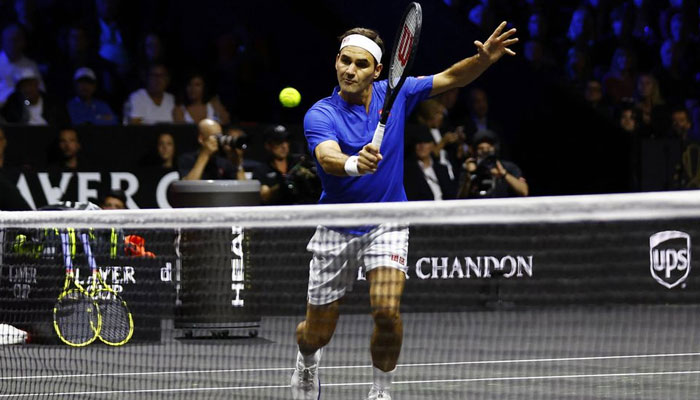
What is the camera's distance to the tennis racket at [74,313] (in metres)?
8.72

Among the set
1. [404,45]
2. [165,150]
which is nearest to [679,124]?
[165,150]

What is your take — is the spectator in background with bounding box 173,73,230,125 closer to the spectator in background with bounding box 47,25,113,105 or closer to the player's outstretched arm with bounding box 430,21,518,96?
the spectator in background with bounding box 47,25,113,105

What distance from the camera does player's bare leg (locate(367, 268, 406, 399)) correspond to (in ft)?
19.6

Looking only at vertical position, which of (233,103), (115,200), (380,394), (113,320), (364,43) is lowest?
(380,394)

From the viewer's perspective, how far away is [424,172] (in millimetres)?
12656

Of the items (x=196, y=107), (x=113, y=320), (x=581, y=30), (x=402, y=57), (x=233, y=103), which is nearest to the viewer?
(x=402, y=57)

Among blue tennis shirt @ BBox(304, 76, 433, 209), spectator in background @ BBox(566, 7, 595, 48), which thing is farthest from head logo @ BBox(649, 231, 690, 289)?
blue tennis shirt @ BBox(304, 76, 433, 209)

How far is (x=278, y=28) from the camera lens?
15602 millimetres

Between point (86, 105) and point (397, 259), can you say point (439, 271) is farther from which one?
point (397, 259)

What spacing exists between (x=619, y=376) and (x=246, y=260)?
367cm

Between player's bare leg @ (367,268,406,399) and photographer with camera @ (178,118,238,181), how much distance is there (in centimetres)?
525

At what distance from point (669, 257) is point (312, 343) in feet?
21.1

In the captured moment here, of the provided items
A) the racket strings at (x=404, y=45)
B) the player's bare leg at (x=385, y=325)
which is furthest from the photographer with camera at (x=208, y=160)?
the player's bare leg at (x=385, y=325)

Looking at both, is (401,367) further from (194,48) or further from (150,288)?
(194,48)
